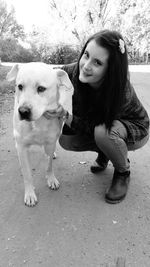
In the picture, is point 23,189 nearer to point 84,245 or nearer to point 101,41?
point 84,245

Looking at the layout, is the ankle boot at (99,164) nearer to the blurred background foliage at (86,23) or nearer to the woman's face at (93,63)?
the woman's face at (93,63)

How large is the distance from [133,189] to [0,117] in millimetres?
2681

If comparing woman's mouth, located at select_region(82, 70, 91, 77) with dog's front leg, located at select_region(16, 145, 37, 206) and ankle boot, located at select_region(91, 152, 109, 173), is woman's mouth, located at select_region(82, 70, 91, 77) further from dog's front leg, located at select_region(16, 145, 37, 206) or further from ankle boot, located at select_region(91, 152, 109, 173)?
ankle boot, located at select_region(91, 152, 109, 173)

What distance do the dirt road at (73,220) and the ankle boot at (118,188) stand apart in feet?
0.18

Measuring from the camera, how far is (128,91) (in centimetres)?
240

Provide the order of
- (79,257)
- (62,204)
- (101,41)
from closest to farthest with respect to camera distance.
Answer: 1. (79,257)
2. (101,41)
3. (62,204)

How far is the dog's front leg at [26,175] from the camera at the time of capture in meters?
2.30

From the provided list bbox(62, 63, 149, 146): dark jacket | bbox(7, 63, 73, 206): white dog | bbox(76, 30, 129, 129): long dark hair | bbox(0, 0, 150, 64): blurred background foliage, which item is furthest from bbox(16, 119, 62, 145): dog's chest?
bbox(0, 0, 150, 64): blurred background foliage

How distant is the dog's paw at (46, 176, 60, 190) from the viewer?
2.63m

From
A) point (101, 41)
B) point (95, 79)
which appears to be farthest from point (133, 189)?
point (101, 41)

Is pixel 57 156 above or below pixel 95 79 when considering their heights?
below

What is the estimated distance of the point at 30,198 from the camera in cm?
241

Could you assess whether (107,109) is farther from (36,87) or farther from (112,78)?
(36,87)

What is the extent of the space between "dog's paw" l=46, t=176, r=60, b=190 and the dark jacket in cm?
51
